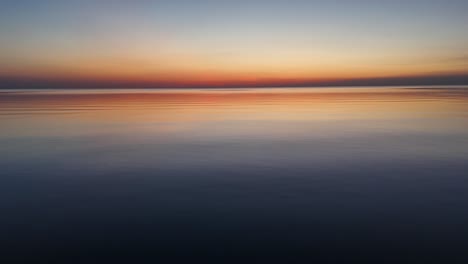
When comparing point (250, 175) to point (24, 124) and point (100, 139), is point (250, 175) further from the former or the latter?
point (24, 124)

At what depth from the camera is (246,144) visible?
17719mm

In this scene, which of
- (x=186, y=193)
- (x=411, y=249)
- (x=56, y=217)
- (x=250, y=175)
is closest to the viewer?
(x=411, y=249)

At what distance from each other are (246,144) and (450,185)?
9.15m

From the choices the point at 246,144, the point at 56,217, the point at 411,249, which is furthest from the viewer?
the point at 246,144

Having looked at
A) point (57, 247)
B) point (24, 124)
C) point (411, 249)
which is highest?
point (24, 124)

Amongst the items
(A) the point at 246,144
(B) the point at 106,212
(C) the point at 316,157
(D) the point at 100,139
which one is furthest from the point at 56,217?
(D) the point at 100,139

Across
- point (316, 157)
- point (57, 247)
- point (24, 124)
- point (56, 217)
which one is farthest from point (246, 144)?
point (24, 124)

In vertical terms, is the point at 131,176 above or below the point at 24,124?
below

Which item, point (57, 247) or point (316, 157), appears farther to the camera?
point (316, 157)

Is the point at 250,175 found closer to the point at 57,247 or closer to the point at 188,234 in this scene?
the point at 188,234

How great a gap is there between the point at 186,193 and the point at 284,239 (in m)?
3.57

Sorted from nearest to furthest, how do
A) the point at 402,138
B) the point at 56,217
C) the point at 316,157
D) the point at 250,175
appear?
the point at 56,217
the point at 250,175
the point at 316,157
the point at 402,138

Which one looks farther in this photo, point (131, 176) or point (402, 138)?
point (402, 138)

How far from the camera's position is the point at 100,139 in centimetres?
1961
